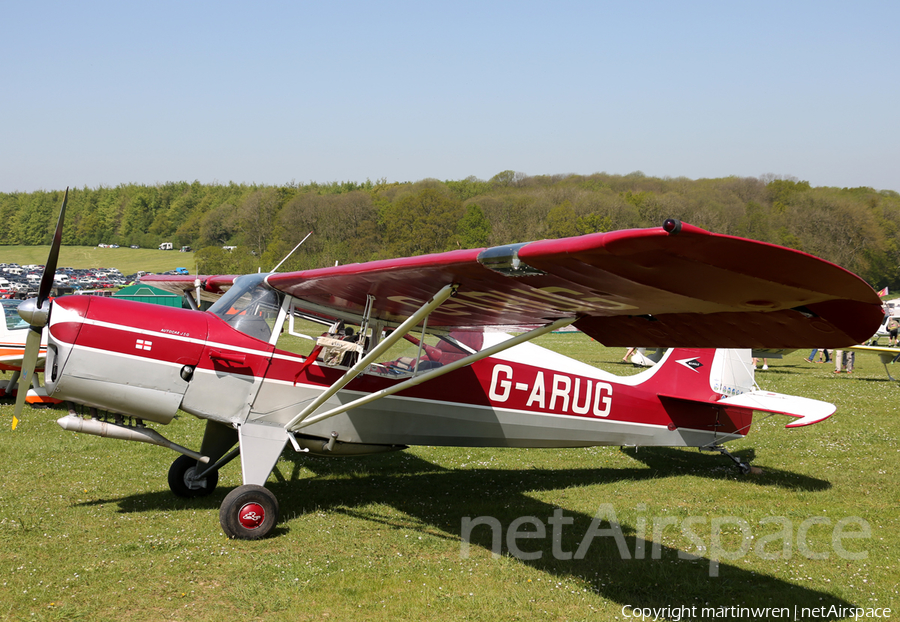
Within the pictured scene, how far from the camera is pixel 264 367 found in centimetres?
602

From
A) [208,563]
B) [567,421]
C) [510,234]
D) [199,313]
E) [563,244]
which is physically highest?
[510,234]

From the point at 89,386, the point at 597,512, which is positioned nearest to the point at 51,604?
the point at 89,386

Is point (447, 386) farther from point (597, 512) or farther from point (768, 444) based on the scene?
point (768, 444)

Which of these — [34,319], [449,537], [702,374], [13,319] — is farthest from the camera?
[13,319]

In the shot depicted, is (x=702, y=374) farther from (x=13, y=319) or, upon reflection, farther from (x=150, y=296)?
(x=150, y=296)

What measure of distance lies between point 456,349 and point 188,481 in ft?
10.00

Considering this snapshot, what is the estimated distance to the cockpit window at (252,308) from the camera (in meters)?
6.08

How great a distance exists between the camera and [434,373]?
18.2 ft

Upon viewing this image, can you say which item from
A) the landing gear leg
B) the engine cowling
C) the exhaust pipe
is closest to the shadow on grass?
the landing gear leg

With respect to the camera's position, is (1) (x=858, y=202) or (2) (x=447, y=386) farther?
(1) (x=858, y=202)

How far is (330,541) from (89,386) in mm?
2350

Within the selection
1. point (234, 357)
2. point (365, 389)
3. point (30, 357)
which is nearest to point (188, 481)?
point (234, 357)

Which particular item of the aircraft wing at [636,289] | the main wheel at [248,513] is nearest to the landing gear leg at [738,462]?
the aircraft wing at [636,289]

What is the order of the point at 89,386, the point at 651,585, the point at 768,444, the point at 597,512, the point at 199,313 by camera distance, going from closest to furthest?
the point at 651,585, the point at 89,386, the point at 199,313, the point at 597,512, the point at 768,444
